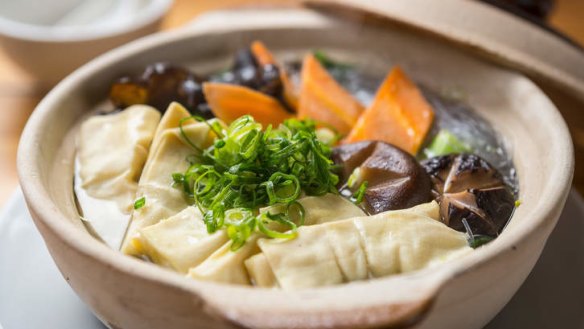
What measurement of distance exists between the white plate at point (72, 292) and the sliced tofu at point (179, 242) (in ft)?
1.34

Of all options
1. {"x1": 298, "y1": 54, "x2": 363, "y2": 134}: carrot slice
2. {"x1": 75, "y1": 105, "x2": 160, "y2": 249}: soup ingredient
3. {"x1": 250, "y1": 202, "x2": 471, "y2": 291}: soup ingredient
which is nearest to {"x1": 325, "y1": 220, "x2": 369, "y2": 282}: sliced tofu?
{"x1": 250, "y1": 202, "x2": 471, "y2": 291}: soup ingredient

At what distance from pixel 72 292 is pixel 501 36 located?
6.15 ft

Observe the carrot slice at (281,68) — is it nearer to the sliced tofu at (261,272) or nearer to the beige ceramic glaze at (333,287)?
the beige ceramic glaze at (333,287)

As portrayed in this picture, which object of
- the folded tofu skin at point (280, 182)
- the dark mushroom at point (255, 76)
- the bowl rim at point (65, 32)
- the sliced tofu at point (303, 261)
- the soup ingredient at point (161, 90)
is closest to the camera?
the sliced tofu at point (303, 261)

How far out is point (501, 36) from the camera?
275 centimetres

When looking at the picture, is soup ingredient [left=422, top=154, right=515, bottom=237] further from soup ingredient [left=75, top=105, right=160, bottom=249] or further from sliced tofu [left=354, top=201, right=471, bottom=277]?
soup ingredient [left=75, top=105, right=160, bottom=249]

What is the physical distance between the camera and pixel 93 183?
2379 mm

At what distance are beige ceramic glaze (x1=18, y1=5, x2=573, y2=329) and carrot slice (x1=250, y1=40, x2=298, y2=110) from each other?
15 centimetres

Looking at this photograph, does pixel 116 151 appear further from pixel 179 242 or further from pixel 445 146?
pixel 445 146

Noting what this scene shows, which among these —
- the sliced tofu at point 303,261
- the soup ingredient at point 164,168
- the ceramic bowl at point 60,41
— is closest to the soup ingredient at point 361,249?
the sliced tofu at point 303,261

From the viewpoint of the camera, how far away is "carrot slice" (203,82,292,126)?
108 inches

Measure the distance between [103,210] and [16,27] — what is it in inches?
70.9

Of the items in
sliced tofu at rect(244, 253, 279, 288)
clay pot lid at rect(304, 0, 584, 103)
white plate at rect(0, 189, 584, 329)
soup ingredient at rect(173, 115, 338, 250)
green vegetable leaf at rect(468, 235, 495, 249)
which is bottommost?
white plate at rect(0, 189, 584, 329)

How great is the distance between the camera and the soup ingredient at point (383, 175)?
2.20 m
